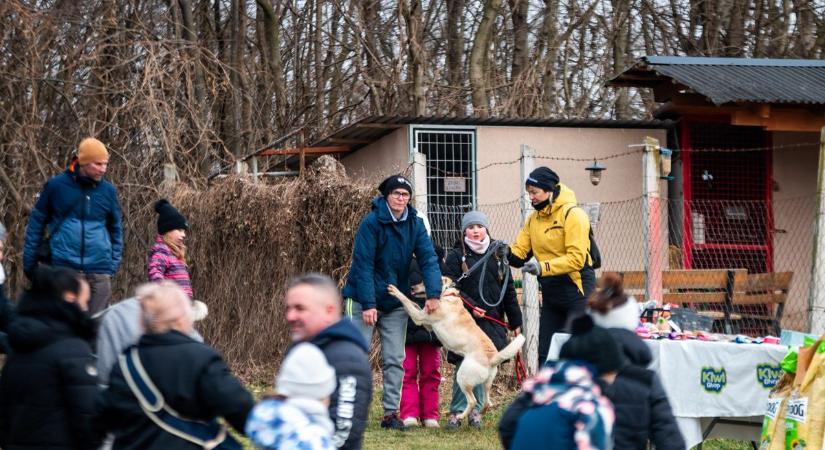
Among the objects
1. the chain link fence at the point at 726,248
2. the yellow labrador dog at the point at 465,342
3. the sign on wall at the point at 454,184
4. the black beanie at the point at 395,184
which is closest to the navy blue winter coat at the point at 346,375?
the black beanie at the point at 395,184

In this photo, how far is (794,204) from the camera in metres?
15.1

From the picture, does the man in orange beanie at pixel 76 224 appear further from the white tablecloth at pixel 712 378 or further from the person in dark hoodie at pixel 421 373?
the white tablecloth at pixel 712 378

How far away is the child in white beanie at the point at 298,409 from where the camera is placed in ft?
11.8

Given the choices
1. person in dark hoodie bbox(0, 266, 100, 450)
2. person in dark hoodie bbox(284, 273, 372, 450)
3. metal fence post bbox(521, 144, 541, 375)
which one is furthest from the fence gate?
person in dark hoodie bbox(284, 273, 372, 450)

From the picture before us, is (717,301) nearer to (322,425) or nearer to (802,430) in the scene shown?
(802,430)

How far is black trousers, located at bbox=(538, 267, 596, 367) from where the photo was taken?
26.5ft

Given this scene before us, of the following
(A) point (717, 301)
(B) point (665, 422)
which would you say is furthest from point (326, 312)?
(A) point (717, 301)

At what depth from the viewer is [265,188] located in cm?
1200

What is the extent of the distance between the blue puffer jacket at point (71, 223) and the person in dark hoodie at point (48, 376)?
3.29 metres

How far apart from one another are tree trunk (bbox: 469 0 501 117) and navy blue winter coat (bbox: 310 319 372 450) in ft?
50.5

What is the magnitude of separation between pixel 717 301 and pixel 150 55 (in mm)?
7268

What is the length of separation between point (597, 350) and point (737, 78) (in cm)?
1086

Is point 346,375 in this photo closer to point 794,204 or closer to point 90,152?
point 90,152

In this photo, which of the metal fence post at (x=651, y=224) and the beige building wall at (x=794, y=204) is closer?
the metal fence post at (x=651, y=224)
